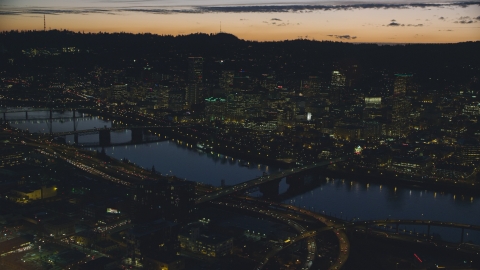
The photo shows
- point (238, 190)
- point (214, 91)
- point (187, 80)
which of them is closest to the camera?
point (238, 190)

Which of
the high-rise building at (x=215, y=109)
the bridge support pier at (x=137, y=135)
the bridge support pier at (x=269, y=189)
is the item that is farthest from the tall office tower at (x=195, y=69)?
the bridge support pier at (x=269, y=189)

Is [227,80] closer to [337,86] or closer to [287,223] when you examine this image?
[337,86]

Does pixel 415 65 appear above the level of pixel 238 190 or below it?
above

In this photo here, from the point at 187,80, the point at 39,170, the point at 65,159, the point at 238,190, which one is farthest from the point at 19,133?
the point at 187,80

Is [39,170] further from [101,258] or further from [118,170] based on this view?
A: [101,258]

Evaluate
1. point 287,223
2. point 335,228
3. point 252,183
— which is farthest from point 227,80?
point 335,228

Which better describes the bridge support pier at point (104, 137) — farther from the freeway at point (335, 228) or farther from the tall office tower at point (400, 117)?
the tall office tower at point (400, 117)
